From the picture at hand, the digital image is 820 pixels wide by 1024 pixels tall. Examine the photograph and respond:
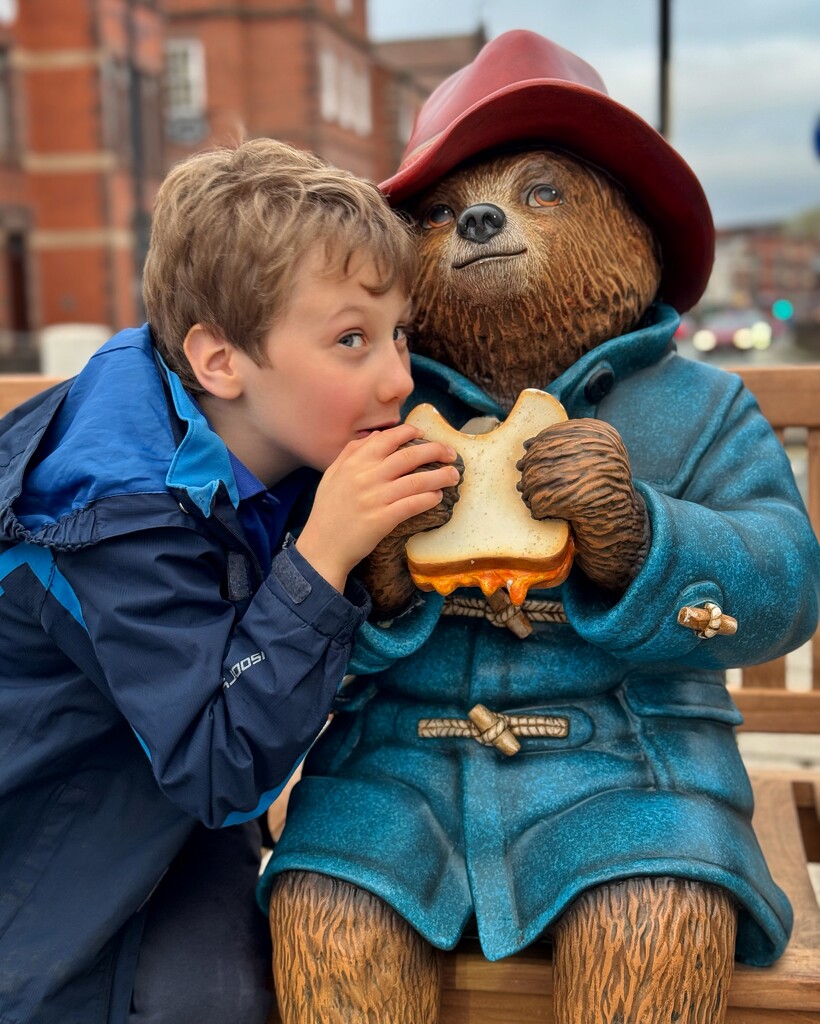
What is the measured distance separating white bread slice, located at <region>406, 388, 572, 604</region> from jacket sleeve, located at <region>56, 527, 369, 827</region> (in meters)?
0.14

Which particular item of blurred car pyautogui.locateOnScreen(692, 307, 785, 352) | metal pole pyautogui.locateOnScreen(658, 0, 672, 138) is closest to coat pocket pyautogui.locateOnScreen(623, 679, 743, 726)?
metal pole pyautogui.locateOnScreen(658, 0, 672, 138)

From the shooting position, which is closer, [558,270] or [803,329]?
[558,270]

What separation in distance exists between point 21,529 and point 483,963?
2.86 ft

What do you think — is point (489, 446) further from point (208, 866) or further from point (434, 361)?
point (208, 866)

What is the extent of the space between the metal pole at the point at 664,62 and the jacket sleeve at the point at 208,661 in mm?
5439

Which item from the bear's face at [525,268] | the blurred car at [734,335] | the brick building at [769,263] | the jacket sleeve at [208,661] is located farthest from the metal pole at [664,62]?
the brick building at [769,263]

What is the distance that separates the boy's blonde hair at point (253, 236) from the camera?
1.61 m

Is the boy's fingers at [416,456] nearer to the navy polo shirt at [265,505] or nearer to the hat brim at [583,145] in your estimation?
the navy polo shirt at [265,505]

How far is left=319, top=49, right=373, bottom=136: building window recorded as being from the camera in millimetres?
33375

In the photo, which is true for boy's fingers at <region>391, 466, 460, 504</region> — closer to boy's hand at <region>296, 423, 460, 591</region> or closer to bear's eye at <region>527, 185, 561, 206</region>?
boy's hand at <region>296, 423, 460, 591</region>

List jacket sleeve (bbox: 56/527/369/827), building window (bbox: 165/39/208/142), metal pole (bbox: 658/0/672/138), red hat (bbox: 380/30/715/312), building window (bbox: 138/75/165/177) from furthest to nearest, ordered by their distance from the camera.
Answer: building window (bbox: 165/39/208/142), building window (bbox: 138/75/165/177), metal pole (bbox: 658/0/672/138), red hat (bbox: 380/30/715/312), jacket sleeve (bbox: 56/527/369/827)

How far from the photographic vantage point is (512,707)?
183 cm

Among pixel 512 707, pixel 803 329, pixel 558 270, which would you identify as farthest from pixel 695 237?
pixel 803 329

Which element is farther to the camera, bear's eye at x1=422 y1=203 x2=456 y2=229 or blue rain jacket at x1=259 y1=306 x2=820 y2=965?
bear's eye at x1=422 y1=203 x2=456 y2=229
